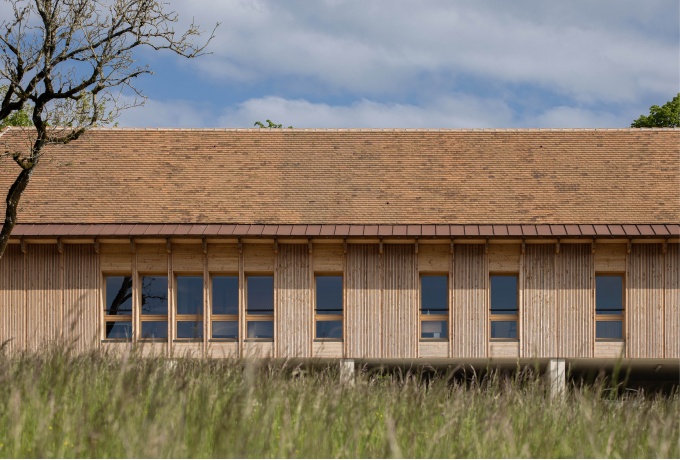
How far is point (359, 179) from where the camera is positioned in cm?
2286

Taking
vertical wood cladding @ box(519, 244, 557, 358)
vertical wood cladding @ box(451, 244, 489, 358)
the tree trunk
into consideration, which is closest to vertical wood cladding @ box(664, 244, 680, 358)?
vertical wood cladding @ box(519, 244, 557, 358)

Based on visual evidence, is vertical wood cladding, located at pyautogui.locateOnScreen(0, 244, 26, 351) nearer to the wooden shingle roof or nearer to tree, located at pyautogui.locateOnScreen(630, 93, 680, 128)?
the wooden shingle roof

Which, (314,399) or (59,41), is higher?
(59,41)

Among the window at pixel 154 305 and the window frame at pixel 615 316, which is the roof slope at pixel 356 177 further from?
the window at pixel 154 305

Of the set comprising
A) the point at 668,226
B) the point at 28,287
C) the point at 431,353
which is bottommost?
the point at 431,353

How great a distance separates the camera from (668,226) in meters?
20.7

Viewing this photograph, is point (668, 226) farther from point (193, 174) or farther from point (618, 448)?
point (618, 448)

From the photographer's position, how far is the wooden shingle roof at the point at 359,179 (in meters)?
21.3

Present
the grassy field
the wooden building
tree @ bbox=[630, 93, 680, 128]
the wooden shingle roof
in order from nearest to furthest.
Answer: the grassy field → the wooden building → the wooden shingle roof → tree @ bbox=[630, 93, 680, 128]

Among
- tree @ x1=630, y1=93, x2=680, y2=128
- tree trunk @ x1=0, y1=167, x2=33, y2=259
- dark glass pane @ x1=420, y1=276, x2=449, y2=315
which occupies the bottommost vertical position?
dark glass pane @ x1=420, y1=276, x2=449, y2=315

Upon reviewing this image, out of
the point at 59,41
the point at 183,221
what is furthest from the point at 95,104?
the point at 183,221

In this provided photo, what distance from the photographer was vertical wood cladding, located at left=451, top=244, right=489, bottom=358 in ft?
68.5

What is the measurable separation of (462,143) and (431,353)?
20.6 ft

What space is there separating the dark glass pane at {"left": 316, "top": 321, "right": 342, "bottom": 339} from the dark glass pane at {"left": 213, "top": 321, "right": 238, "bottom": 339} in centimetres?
187
